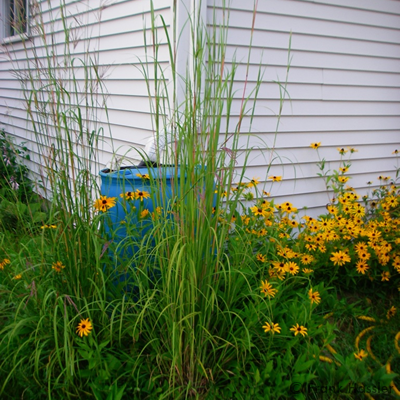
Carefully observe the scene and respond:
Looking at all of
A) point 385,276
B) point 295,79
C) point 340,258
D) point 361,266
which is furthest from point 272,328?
point 295,79

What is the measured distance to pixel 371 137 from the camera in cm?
406

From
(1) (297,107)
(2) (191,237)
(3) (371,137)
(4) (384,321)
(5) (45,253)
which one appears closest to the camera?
(2) (191,237)

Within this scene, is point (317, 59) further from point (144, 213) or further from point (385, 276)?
point (144, 213)

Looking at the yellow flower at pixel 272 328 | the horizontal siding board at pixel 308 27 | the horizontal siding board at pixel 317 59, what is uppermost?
the horizontal siding board at pixel 308 27

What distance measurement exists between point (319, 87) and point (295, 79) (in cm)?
28

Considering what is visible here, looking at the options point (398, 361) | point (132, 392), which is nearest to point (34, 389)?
point (132, 392)

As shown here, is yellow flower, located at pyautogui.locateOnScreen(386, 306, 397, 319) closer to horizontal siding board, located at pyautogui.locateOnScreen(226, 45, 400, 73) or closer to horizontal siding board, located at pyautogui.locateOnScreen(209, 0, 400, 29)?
horizontal siding board, located at pyautogui.locateOnScreen(226, 45, 400, 73)

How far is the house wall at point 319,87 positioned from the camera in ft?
10.5

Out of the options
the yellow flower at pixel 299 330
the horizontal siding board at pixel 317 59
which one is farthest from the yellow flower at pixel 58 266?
the horizontal siding board at pixel 317 59

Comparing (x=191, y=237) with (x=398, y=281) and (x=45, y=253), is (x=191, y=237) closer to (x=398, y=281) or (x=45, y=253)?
(x=45, y=253)

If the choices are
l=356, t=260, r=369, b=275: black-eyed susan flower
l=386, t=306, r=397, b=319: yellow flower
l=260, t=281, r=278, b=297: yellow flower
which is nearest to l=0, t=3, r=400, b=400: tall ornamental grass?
l=260, t=281, r=278, b=297: yellow flower

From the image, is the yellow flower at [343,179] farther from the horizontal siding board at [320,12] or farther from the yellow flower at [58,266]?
the yellow flower at [58,266]

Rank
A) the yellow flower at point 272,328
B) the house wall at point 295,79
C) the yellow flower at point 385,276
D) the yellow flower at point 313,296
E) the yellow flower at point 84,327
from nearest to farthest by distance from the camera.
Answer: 1. the yellow flower at point 84,327
2. the yellow flower at point 272,328
3. the yellow flower at point 313,296
4. the yellow flower at point 385,276
5. the house wall at point 295,79

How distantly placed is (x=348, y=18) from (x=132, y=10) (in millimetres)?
1709
